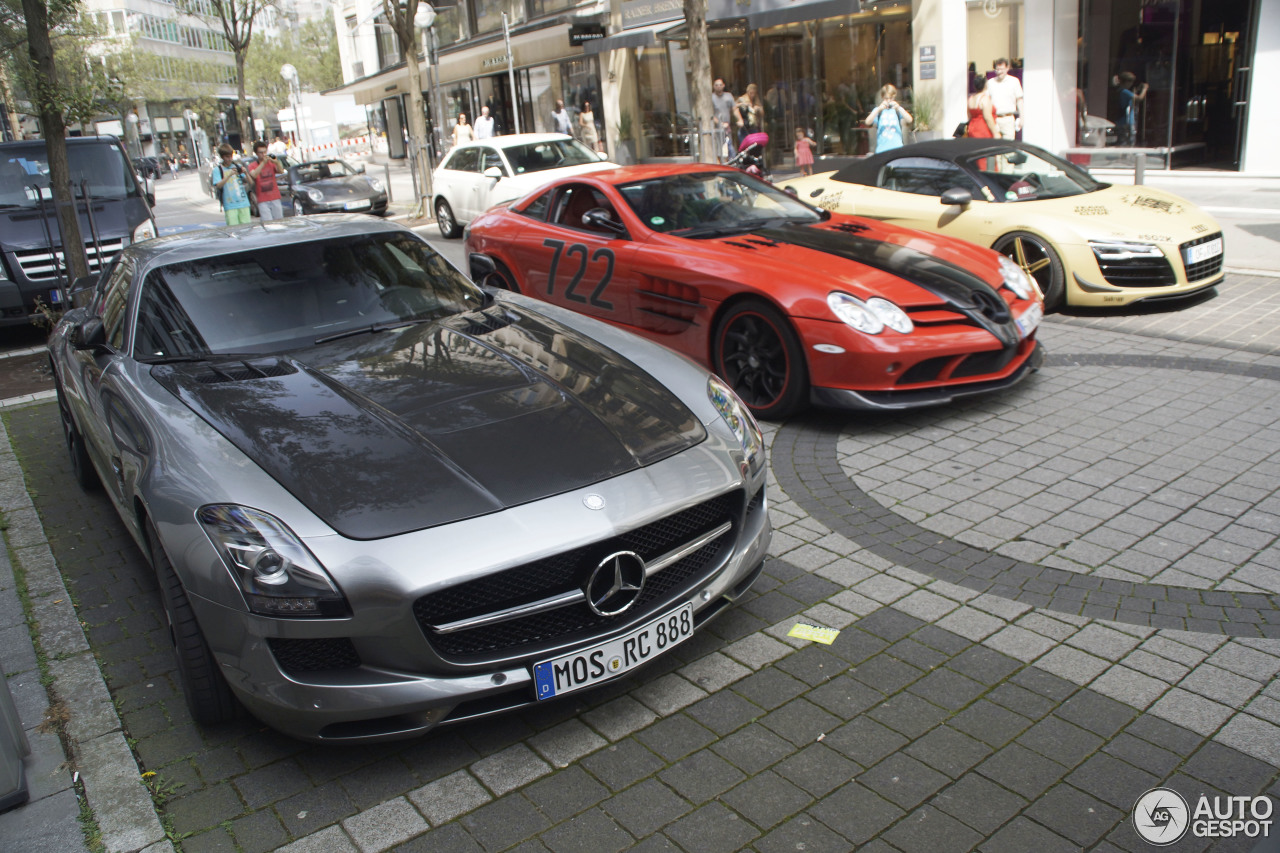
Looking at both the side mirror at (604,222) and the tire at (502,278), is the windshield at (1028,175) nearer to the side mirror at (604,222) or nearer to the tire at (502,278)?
the side mirror at (604,222)

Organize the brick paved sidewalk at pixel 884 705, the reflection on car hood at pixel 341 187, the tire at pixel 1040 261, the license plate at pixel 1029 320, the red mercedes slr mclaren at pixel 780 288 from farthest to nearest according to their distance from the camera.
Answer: the reflection on car hood at pixel 341 187
the tire at pixel 1040 261
the license plate at pixel 1029 320
the red mercedes slr mclaren at pixel 780 288
the brick paved sidewalk at pixel 884 705

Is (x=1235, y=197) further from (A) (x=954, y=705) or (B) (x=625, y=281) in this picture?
(A) (x=954, y=705)

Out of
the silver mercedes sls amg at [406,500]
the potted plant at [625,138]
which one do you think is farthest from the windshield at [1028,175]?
the potted plant at [625,138]

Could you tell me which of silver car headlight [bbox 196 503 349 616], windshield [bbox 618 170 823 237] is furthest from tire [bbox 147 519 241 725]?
windshield [bbox 618 170 823 237]

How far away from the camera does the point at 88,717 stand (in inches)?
136

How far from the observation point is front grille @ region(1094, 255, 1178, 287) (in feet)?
25.8

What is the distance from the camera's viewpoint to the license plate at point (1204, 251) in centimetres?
795

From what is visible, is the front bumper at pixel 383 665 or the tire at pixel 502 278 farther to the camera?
the tire at pixel 502 278

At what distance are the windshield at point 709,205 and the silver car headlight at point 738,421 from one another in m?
2.91

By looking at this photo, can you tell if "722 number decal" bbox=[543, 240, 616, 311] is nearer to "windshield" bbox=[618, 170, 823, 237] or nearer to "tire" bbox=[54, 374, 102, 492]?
"windshield" bbox=[618, 170, 823, 237]

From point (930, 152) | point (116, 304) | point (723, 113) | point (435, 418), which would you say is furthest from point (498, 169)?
point (435, 418)

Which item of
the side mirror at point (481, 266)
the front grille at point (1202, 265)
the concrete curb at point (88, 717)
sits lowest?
the concrete curb at point (88, 717)

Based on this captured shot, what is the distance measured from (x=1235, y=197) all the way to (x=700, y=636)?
13101 millimetres

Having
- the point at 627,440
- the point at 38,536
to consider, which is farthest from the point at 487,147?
the point at 627,440
